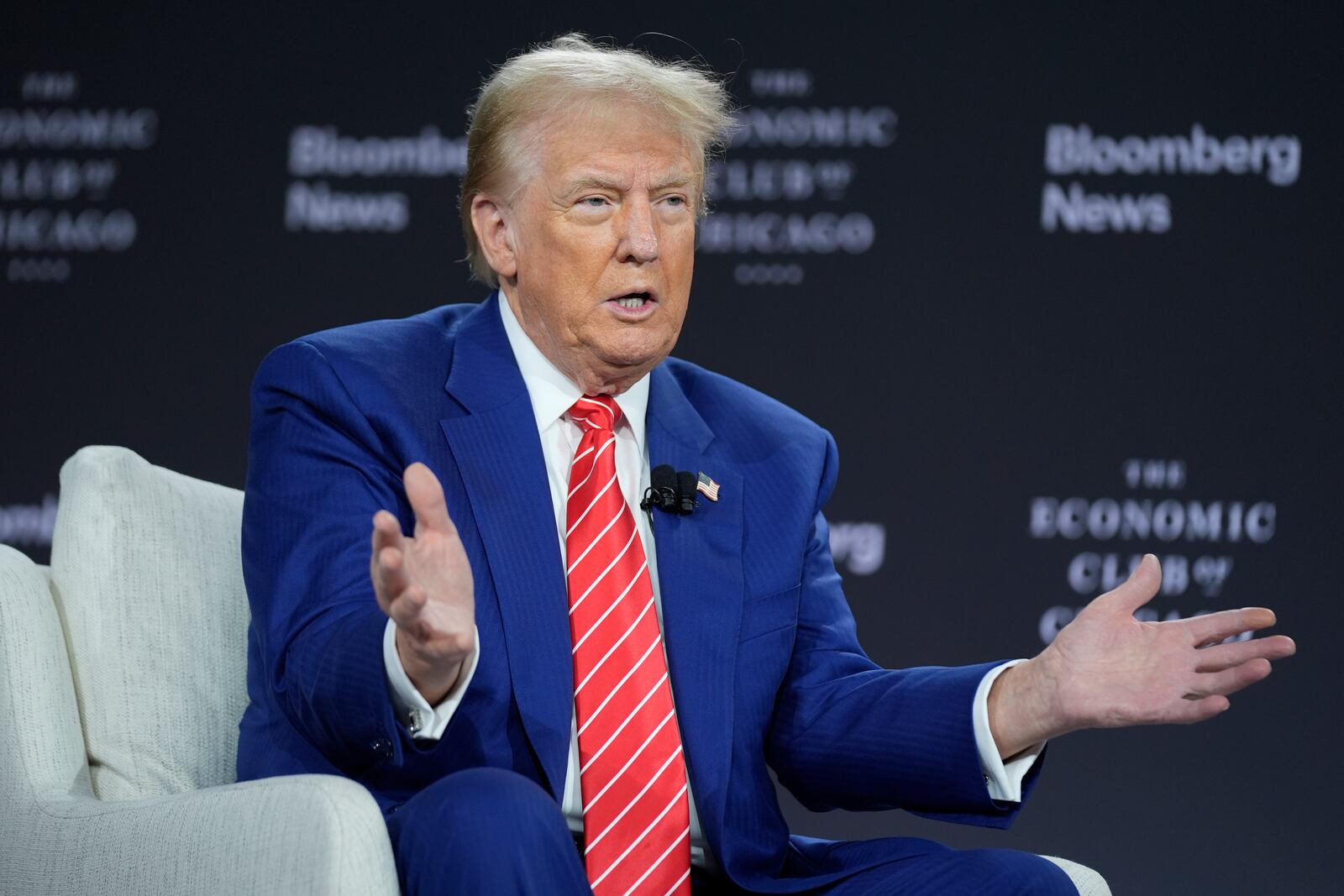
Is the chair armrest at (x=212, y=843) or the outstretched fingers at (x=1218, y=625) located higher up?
the outstretched fingers at (x=1218, y=625)

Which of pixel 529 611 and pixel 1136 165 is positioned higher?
pixel 1136 165

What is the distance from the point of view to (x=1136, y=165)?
3697mm

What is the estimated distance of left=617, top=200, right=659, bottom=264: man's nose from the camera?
2199mm

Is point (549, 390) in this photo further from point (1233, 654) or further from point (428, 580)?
point (1233, 654)

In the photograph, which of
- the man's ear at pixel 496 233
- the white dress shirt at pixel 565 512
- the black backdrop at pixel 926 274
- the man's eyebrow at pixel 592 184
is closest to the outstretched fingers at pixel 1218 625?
the white dress shirt at pixel 565 512

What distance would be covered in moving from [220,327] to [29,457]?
1.79ft

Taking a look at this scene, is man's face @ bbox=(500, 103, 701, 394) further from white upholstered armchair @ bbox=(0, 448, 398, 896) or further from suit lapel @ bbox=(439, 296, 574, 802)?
white upholstered armchair @ bbox=(0, 448, 398, 896)

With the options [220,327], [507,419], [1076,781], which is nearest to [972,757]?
[507,419]

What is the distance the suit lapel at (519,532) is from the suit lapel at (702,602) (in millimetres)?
166

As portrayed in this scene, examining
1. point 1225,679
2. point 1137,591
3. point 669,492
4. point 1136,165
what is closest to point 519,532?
point 669,492

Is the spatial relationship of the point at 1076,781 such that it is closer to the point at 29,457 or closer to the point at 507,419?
the point at 507,419

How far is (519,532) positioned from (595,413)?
27 cm

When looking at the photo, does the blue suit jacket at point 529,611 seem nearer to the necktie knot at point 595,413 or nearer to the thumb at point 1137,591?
the necktie knot at point 595,413

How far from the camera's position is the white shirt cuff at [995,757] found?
199cm
